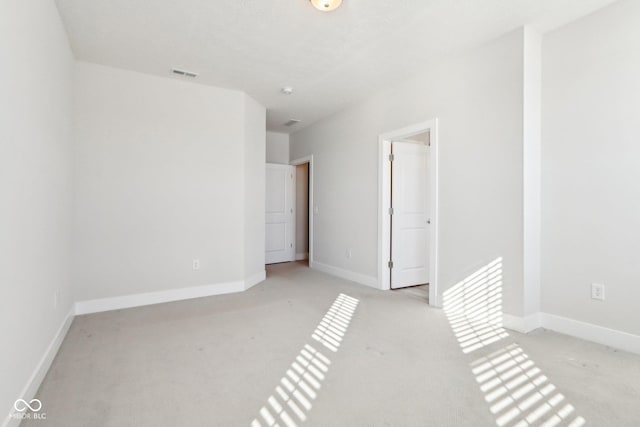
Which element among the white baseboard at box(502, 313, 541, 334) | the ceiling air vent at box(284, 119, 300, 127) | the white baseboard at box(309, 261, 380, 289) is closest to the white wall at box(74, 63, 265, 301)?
the ceiling air vent at box(284, 119, 300, 127)

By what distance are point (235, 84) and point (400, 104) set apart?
1978mm

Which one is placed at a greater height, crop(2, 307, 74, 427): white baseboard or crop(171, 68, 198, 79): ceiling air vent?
crop(171, 68, 198, 79): ceiling air vent

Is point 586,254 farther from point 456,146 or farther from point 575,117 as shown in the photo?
point 456,146

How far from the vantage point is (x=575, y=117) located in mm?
2666

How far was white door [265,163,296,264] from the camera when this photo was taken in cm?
618

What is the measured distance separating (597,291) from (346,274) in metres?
2.93

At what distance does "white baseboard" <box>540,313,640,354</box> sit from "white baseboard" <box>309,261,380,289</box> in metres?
1.91

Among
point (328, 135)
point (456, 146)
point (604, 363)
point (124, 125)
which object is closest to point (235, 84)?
point (124, 125)

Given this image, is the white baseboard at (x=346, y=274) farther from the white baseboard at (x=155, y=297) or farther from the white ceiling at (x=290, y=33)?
the white ceiling at (x=290, y=33)

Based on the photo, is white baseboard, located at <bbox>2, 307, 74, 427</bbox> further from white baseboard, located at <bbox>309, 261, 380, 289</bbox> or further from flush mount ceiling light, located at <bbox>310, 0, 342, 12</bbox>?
white baseboard, located at <bbox>309, 261, 380, 289</bbox>

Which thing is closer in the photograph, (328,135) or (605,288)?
(605,288)

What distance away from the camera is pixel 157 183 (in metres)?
3.71

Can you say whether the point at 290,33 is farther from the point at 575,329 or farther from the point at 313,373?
the point at 575,329

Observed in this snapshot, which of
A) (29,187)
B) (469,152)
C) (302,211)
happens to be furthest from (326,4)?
(302,211)
